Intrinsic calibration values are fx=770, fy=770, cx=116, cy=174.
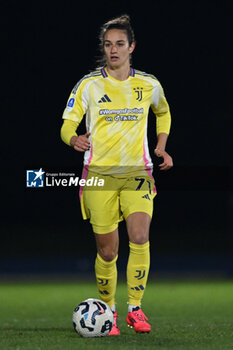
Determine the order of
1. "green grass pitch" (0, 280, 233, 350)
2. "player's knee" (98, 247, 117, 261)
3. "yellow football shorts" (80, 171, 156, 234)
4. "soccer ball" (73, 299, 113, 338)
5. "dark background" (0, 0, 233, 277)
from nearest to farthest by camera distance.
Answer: "green grass pitch" (0, 280, 233, 350) < "soccer ball" (73, 299, 113, 338) < "yellow football shorts" (80, 171, 156, 234) < "player's knee" (98, 247, 117, 261) < "dark background" (0, 0, 233, 277)

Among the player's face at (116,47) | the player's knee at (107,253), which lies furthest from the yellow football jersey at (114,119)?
the player's knee at (107,253)

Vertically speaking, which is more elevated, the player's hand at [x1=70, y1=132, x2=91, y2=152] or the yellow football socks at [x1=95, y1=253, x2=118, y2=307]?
the player's hand at [x1=70, y1=132, x2=91, y2=152]

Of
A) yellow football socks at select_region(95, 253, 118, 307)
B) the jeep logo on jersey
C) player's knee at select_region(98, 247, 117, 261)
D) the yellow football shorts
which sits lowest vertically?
yellow football socks at select_region(95, 253, 118, 307)

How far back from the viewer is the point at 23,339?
5426 millimetres

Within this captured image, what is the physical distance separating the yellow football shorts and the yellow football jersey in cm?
7

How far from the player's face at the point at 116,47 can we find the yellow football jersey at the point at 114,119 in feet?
0.49

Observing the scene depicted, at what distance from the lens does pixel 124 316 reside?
857 cm

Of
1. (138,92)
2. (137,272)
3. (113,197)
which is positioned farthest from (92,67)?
(137,272)

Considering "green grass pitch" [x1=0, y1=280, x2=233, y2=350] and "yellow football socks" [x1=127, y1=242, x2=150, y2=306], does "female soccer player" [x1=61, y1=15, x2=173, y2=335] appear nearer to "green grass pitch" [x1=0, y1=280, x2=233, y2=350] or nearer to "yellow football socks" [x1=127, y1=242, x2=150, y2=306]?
"yellow football socks" [x1=127, y1=242, x2=150, y2=306]

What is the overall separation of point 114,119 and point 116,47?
0.55 metres

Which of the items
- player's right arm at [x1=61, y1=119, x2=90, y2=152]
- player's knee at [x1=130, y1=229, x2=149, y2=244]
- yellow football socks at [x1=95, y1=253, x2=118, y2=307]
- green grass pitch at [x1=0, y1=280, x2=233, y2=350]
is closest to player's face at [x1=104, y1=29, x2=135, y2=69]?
player's right arm at [x1=61, y1=119, x2=90, y2=152]

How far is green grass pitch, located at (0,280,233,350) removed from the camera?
5.18 m

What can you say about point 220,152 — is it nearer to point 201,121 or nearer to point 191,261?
point 201,121

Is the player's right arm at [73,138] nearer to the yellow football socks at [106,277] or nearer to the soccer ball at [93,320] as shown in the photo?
the yellow football socks at [106,277]
